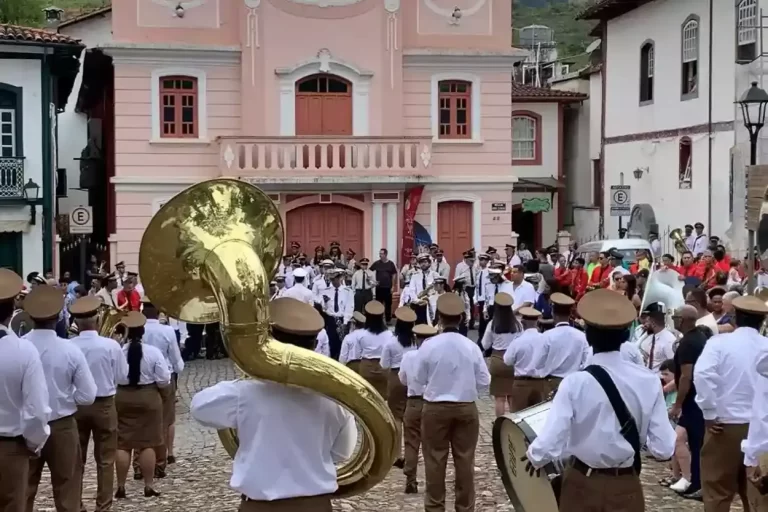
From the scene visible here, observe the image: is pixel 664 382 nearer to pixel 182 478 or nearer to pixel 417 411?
pixel 417 411

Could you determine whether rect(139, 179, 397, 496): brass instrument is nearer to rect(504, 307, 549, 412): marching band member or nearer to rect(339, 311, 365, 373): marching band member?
rect(504, 307, 549, 412): marching band member

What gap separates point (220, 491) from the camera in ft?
34.0

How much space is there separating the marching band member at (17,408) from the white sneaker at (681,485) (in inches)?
229

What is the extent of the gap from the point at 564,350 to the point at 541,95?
81.4 ft

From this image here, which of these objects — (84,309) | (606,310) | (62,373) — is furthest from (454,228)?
(606,310)

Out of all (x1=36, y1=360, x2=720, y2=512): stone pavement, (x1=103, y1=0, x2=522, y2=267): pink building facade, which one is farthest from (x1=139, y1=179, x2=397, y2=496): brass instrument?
(x1=103, y1=0, x2=522, y2=267): pink building facade

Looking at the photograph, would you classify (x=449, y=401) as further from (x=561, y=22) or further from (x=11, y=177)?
(x=561, y=22)

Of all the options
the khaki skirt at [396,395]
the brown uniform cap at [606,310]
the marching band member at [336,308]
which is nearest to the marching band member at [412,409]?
the khaki skirt at [396,395]

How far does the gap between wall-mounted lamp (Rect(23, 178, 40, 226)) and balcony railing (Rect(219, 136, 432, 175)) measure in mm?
4111

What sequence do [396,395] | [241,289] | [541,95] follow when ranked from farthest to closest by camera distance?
[541,95], [396,395], [241,289]

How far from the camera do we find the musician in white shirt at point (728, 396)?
306 inches

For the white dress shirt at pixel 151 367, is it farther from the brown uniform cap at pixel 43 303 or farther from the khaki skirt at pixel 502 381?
the khaki skirt at pixel 502 381

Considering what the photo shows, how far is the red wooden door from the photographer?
26.3 metres

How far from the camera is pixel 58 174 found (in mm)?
30109
